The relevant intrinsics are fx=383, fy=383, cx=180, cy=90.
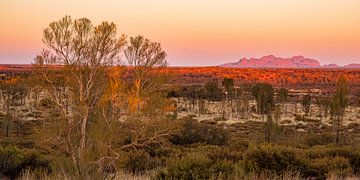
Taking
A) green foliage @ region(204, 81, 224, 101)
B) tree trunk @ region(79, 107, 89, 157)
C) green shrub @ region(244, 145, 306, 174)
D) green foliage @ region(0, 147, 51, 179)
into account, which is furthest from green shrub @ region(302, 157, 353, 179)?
green foliage @ region(204, 81, 224, 101)

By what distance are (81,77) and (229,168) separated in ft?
11.8

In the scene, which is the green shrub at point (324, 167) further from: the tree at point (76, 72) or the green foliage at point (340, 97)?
the green foliage at point (340, 97)

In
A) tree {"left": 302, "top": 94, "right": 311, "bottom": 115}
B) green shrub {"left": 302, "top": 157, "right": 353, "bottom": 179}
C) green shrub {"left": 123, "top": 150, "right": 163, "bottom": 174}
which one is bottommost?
tree {"left": 302, "top": 94, "right": 311, "bottom": 115}

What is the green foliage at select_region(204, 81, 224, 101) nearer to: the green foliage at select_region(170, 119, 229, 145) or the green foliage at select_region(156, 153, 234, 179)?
the green foliage at select_region(170, 119, 229, 145)

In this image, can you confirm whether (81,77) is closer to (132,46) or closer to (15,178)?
(132,46)

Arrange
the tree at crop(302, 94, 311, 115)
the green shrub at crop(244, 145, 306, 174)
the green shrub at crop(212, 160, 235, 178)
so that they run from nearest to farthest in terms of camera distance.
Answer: the green shrub at crop(212, 160, 235, 178)
the green shrub at crop(244, 145, 306, 174)
the tree at crop(302, 94, 311, 115)

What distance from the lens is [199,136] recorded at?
2786cm

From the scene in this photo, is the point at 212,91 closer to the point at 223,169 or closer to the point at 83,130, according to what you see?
the point at 223,169

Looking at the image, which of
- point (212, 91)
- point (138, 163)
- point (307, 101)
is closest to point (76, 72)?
point (138, 163)

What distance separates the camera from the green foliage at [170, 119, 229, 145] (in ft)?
89.5

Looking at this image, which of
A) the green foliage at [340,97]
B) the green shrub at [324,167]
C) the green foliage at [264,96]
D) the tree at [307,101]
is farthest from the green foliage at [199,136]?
the tree at [307,101]

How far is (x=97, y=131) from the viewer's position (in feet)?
24.6

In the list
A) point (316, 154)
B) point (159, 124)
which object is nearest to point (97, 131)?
point (159, 124)

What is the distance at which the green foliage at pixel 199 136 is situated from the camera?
27266 millimetres
